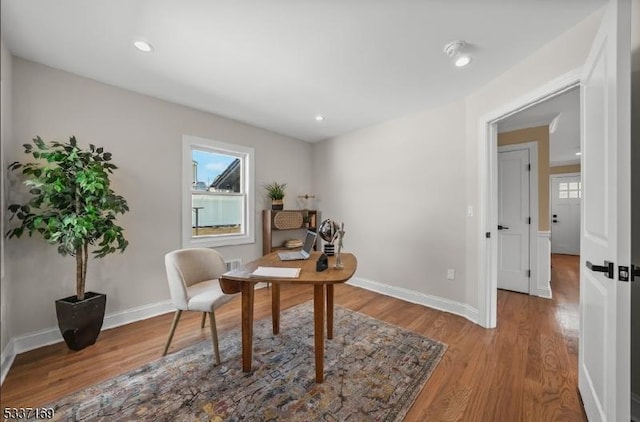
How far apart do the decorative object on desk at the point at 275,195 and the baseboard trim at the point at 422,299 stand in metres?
1.70

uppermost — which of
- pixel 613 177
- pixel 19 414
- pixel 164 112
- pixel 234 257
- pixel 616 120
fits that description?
pixel 164 112

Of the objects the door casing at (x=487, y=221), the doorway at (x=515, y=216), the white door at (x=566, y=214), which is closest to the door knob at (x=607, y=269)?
the door casing at (x=487, y=221)

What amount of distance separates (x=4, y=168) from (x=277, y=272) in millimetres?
2249

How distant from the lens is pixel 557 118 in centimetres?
313

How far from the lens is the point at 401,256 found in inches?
127

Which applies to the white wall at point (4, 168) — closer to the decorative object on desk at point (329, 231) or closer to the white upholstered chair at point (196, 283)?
the white upholstered chair at point (196, 283)

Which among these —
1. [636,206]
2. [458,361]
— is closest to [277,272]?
[458,361]

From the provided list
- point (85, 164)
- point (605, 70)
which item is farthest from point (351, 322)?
point (85, 164)

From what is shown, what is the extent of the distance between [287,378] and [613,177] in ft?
6.86

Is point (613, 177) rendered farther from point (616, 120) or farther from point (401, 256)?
point (401, 256)

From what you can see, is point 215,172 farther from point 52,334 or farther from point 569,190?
point 569,190

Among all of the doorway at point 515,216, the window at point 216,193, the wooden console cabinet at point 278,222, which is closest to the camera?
the window at point 216,193

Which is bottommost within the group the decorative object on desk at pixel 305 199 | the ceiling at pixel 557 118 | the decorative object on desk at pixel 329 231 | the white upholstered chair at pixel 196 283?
the white upholstered chair at pixel 196 283

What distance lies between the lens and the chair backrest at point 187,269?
1.88 m
